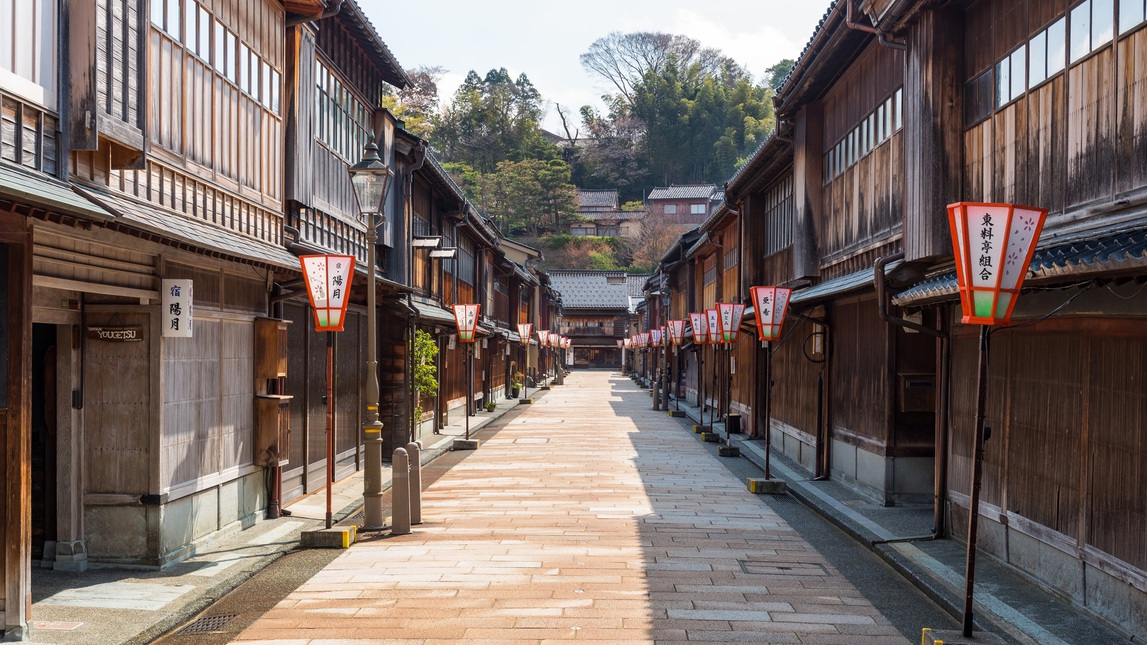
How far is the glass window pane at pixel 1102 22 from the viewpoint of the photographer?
343 inches

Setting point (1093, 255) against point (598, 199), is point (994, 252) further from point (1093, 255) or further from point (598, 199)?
point (598, 199)

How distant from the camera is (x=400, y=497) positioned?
13406 millimetres

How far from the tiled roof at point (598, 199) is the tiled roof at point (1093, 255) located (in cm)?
9341

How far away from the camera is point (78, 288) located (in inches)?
375

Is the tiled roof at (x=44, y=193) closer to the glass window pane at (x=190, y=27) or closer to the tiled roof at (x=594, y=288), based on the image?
the glass window pane at (x=190, y=27)

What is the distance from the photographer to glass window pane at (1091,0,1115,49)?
872 centimetres

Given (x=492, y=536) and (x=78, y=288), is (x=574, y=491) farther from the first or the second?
(x=78, y=288)

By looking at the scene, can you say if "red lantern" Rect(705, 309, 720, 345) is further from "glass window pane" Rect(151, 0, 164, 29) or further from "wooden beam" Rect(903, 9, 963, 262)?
"glass window pane" Rect(151, 0, 164, 29)

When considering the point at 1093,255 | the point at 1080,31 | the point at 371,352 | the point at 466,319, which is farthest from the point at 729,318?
the point at 1093,255

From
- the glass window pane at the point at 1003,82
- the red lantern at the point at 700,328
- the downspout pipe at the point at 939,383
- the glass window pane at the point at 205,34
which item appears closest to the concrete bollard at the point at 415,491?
the glass window pane at the point at 205,34

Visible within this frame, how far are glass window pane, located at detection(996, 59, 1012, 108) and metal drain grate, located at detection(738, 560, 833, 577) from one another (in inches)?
230

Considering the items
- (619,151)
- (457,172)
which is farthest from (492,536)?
(619,151)

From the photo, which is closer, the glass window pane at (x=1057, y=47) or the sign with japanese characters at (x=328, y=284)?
the glass window pane at (x=1057, y=47)

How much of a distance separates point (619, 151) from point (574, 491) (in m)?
88.2
